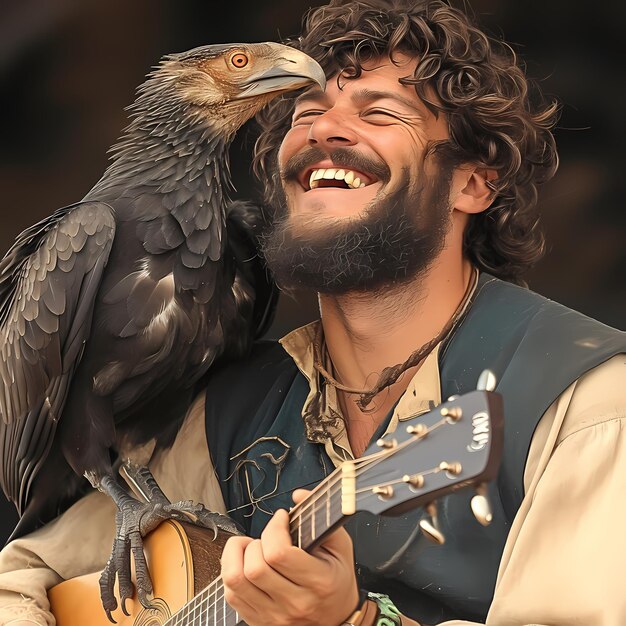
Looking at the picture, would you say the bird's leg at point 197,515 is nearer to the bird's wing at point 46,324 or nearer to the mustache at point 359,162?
the bird's wing at point 46,324

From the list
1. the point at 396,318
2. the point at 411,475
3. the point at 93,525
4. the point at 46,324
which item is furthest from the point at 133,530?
the point at 411,475

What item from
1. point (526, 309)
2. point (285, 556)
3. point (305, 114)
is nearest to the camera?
point (285, 556)

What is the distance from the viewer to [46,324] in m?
1.95

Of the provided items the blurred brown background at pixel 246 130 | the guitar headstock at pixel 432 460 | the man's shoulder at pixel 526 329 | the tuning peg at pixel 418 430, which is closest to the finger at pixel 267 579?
the guitar headstock at pixel 432 460

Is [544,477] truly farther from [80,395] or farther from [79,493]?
[79,493]

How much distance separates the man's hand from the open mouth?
74cm

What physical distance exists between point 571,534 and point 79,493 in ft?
3.50

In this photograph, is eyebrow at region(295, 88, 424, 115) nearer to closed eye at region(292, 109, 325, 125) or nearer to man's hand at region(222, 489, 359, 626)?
closed eye at region(292, 109, 325, 125)

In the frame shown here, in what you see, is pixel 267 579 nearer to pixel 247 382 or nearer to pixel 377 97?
pixel 247 382

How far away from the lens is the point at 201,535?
191cm

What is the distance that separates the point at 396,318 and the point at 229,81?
556mm

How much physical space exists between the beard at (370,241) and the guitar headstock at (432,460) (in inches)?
27.4

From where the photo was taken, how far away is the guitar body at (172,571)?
1833 mm

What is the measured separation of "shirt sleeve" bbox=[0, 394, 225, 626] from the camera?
7.15ft
